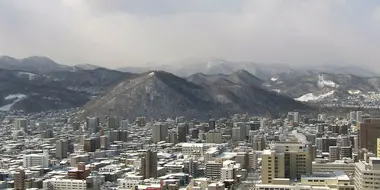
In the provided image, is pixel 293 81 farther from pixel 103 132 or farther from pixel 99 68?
pixel 103 132

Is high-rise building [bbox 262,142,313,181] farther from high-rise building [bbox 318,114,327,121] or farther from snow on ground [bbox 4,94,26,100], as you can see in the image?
snow on ground [bbox 4,94,26,100]

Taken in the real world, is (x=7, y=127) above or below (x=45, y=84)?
below

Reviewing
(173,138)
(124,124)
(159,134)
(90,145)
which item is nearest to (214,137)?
(173,138)

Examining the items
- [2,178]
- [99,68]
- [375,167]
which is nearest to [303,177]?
[375,167]

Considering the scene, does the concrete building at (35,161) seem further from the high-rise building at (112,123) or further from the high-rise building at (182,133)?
the high-rise building at (112,123)

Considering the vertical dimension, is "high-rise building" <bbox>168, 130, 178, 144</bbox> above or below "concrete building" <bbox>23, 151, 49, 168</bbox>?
above

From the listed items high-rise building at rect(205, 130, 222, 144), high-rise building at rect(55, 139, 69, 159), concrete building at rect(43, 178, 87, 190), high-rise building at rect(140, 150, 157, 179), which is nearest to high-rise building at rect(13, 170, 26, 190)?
concrete building at rect(43, 178, 87, 190)
